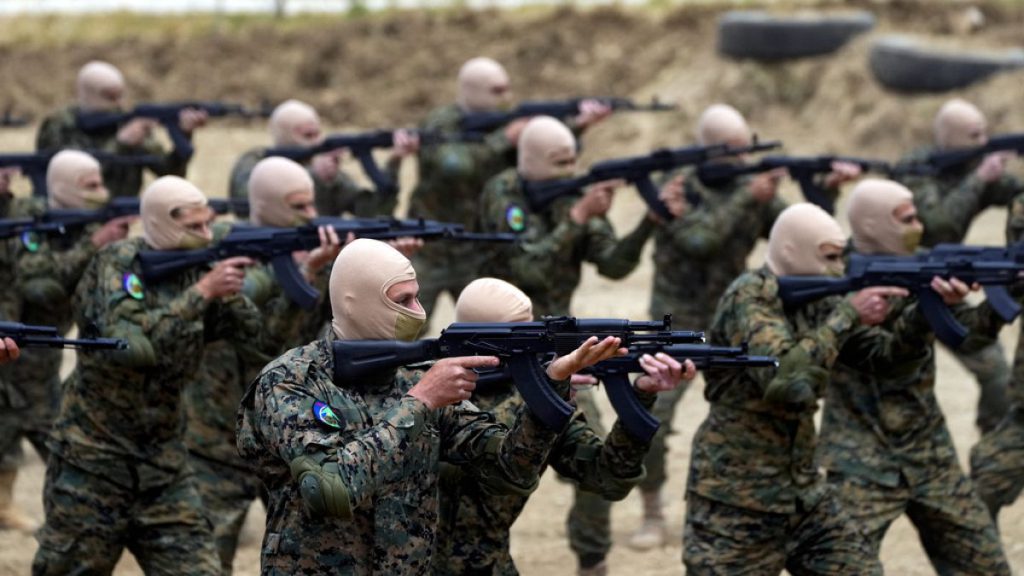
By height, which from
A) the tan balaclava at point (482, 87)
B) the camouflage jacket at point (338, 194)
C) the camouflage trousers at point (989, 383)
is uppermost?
the tan balaclava at point (482, 87)

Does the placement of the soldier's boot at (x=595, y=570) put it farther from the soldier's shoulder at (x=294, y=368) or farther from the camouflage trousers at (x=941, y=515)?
the soldier's shoulder at (x=294, y=368)

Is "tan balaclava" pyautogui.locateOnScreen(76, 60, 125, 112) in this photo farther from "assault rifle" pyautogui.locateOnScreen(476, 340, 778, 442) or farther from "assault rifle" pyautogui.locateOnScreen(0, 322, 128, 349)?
"assault rifle" pyautogui.locateOnScreen(476, 340, 778, 442)

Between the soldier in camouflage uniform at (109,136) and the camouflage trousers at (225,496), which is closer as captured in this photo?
the camouflage trousers at (225,496)

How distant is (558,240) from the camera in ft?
35.4

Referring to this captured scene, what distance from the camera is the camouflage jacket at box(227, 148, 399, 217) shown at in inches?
522

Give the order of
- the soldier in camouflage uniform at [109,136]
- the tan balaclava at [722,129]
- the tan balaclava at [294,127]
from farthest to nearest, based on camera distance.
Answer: the soldier in camouflage uniform at [109,136] → the tan balaclava at [294,127] → the tan balaclava at [722,129]

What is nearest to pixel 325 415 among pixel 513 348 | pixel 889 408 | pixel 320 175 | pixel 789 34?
pixel 513 348

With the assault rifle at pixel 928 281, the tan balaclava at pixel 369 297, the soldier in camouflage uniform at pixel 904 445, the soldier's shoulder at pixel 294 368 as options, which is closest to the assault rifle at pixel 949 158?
the assault rifle at pixel 928 281

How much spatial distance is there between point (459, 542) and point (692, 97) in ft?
50.1

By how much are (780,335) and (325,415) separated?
253 centimetres

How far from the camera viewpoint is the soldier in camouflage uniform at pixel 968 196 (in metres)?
12.3

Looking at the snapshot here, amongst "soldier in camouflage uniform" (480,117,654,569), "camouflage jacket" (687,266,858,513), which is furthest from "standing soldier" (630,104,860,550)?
"camouflage jacket" (687,266,858,513)

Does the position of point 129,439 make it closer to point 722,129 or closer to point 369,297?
point 369,297

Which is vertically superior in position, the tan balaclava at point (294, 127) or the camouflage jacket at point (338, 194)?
the tan balaclava at point (294, 127)
